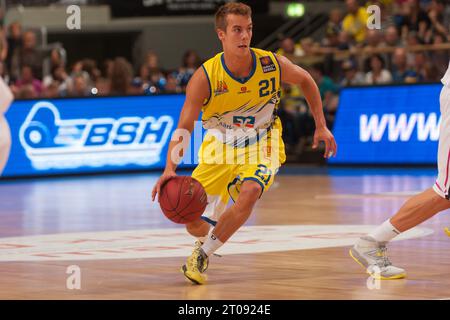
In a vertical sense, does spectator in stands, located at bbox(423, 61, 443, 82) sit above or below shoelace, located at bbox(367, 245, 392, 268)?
above

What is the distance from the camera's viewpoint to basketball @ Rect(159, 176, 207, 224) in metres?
7.55

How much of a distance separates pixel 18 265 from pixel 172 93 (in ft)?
34.2

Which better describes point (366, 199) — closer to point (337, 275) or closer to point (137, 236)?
point (137, 236)

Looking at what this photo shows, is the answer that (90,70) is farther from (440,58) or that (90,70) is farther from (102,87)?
(440,58)

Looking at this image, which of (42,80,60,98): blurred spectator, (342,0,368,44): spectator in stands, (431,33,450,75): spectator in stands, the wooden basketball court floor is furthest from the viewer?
(342,0,368,44): spectator in stands

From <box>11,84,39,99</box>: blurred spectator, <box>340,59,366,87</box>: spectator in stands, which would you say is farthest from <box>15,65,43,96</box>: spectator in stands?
<box>340,59,366,87</box>: spectator in stands

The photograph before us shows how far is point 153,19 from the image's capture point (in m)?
26.4

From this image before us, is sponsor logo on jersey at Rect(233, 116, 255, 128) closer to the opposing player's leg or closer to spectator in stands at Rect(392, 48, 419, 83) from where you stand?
the opposing player's leg

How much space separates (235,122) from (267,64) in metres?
0.49

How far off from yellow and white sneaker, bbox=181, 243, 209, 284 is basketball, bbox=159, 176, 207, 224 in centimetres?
31

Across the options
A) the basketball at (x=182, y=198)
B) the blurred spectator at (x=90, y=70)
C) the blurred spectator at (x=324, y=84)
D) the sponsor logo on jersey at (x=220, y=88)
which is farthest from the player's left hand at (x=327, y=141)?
the blurred spectator at (x=90, y=70)

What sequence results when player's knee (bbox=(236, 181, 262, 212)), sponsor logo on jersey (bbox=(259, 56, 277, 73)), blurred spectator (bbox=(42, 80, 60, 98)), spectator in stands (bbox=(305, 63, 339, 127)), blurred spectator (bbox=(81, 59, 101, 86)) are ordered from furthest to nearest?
blurred spectator (bbox=(81, 59, 101, 86)), spectator in stands (bbox=(305, 63, 339, 127)), blurred spectator (bbox=(42, 80, 60, 98)), sponsor logo on jersey (bbox=(259, 56, 277, 73)), player's knee (bbox=(236, 181, 262, 212))

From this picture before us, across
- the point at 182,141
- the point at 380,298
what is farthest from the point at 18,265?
the point at 380,298

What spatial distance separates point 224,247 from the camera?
9.74 m
